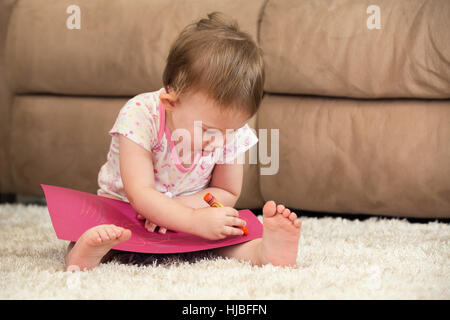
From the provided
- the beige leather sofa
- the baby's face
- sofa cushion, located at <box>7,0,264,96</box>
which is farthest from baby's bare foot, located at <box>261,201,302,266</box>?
sofa cushion, located at <box>7,0,264,96</box>

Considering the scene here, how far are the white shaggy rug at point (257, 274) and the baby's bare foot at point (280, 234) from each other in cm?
2

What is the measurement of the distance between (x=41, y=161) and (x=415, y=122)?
89cm

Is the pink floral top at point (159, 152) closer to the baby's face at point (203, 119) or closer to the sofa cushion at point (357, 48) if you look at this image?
the baby's face at point (203, 119)

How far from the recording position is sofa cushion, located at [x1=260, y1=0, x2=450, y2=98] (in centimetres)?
111

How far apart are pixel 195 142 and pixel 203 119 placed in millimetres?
63

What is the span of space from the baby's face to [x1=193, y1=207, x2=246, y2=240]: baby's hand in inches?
4.1

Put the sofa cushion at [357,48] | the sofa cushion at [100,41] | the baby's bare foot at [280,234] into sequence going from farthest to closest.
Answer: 1. the sofa cushion at [100,41]
2. the sofa cushion at [357,48]
3. the baby's bare foot at [280,234]

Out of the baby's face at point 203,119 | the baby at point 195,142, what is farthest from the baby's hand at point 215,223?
the baby's face at point 203,119

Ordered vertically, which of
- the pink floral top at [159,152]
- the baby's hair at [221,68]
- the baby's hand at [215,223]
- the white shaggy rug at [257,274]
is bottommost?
the white shaggy rug at [257,274]

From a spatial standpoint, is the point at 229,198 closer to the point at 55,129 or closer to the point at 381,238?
the point at 381,238

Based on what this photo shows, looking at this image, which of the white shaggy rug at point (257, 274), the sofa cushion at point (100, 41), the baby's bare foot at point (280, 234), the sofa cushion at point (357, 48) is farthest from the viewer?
the sofa cushion at point (100, 41)

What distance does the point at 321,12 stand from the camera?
3.97 ft

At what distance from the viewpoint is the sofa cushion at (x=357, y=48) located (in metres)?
1.11

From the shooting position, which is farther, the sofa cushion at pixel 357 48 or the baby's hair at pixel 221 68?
the sofa cushion at pixel 357 48
